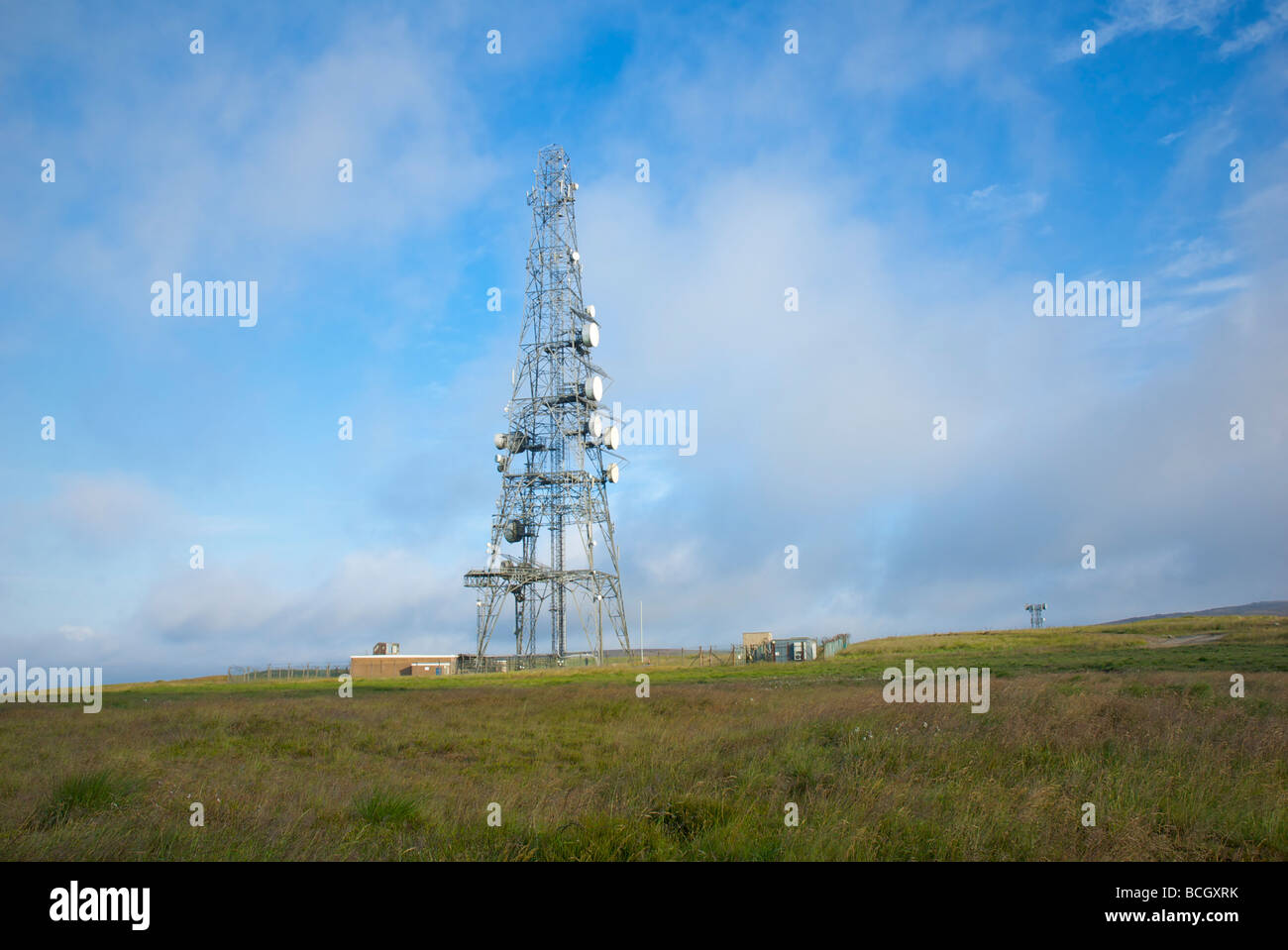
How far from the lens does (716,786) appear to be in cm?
833

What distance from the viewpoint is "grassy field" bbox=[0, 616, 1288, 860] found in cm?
645

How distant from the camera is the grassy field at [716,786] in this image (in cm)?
645

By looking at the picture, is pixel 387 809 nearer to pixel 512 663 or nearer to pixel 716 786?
pixel 716 786

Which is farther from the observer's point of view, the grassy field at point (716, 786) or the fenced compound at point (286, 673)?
the fenced compound at point (286, 673)

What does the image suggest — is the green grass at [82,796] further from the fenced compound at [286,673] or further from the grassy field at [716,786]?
the fenced compound at [286,673]

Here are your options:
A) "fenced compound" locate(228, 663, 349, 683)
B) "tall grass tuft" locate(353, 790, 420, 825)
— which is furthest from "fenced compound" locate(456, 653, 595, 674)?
"tall grass tuft" locate(353, 790, 420, 825)

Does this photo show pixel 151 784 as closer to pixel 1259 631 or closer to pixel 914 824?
pixel 914 824

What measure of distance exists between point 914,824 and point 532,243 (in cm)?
6140

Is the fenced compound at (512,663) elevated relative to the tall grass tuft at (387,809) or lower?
lower

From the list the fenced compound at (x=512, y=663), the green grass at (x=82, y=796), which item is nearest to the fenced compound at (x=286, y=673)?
the fenced compound at (x=512, y=663)

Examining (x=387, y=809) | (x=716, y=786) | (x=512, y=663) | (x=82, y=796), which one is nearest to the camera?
(x=387, y=809)

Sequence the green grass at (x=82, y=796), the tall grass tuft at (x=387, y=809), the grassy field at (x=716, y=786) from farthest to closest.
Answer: the green grass at (x=82, y=796) < the tall grass tuft at (x=387, y=809) < the grassy field at (x=716, y=786)

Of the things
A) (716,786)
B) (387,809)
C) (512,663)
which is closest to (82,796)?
(387,809)
